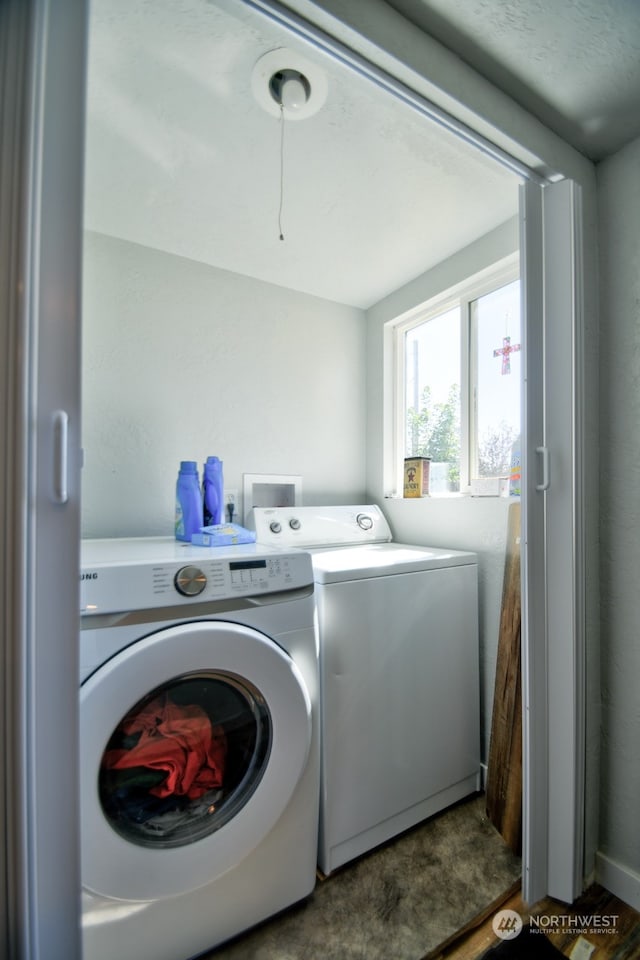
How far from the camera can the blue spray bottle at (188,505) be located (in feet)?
4.72

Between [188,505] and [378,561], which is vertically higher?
[188,505]

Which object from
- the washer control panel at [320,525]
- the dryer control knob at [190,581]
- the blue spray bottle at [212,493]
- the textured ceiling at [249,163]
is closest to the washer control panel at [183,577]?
the dryer control knob at [190,581]

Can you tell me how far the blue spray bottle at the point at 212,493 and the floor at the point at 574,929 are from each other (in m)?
1.34

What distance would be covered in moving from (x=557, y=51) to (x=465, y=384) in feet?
3.45

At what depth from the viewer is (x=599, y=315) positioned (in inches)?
46.9

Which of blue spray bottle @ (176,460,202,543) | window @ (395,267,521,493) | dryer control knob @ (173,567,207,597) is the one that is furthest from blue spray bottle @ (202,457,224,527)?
window @ (395,267,521,493)

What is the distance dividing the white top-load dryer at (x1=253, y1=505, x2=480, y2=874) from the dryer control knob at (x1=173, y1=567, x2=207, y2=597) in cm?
39

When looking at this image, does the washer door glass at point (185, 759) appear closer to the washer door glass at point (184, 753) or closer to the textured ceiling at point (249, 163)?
the washer door glass at point (184, 753)

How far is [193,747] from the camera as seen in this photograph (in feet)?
3.07

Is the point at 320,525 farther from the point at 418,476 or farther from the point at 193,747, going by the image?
the point at 193,747

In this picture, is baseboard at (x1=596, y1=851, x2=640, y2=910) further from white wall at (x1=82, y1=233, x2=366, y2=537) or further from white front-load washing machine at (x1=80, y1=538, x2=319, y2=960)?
white wall at (x1=82, y1=233, x2=366, y2=537)

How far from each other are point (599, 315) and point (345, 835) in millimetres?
1716

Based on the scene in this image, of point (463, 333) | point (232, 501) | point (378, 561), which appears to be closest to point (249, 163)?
point (463, 333)

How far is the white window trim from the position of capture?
1.69 meters
